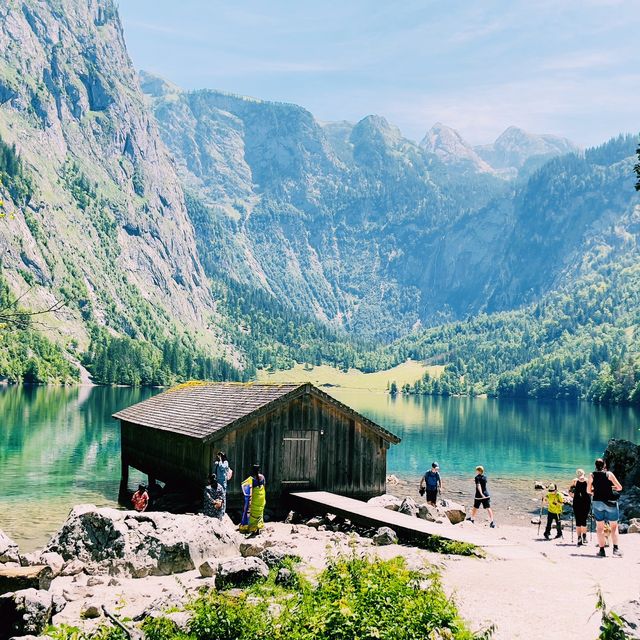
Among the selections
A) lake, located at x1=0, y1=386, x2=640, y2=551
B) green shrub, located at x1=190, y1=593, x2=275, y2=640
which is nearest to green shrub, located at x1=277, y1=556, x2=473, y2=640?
green shrub, located at x1=190, y1=593, x2=275, y2=640

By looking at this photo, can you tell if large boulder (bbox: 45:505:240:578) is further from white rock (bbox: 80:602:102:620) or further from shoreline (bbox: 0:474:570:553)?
shoreline (bbox: 0:474:570:553)

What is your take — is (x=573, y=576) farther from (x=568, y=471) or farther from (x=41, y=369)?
(x=41, y=369)

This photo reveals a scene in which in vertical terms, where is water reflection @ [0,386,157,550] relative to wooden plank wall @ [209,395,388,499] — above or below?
below

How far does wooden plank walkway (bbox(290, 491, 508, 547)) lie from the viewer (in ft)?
76.1

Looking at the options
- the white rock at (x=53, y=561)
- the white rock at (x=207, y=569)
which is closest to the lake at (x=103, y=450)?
the white rock at (x=53, y=561)

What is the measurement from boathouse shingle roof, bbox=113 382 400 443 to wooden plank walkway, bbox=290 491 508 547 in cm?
401

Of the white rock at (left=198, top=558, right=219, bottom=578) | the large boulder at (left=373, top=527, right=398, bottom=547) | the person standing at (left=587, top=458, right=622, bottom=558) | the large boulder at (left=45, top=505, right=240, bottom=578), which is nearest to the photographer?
the white rock at (left=198, top=558, right=219, bottom=578)

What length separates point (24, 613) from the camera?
52.3 feet

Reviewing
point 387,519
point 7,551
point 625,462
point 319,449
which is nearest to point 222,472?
point 319,449

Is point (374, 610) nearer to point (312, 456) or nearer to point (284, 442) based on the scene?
point (284, 442)

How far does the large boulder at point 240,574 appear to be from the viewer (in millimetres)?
17938

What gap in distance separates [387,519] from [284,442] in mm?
8501

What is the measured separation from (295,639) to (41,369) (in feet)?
609

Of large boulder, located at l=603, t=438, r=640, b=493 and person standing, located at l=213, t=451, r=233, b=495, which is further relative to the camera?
large boulder, located at l=603, t=438, r=640, b=493
